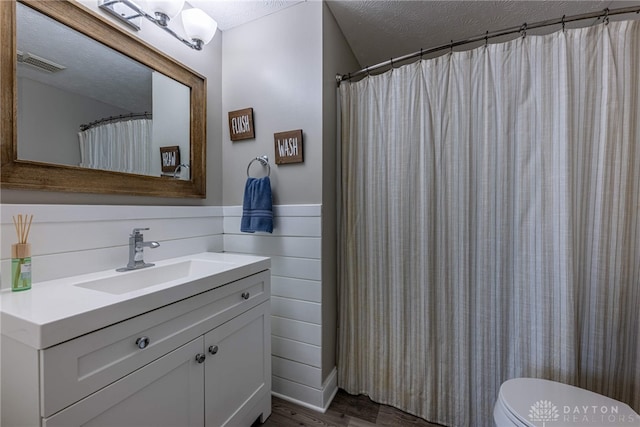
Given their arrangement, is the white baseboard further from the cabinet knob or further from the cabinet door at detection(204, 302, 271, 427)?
the cabinet knob

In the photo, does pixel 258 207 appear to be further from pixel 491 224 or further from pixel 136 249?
pixel 491 224

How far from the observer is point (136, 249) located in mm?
1206

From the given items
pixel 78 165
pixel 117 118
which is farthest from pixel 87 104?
pixel 78 165

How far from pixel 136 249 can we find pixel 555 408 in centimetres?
175

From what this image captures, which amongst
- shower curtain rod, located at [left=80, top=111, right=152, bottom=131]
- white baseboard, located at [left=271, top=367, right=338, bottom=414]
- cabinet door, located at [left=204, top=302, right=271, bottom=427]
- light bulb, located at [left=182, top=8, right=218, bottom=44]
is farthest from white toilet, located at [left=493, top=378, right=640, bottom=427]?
light bulb, located at [left=182, top=8, right=218, bottom=44]

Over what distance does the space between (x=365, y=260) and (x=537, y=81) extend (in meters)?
1.19

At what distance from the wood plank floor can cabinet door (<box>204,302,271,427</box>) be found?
11cm

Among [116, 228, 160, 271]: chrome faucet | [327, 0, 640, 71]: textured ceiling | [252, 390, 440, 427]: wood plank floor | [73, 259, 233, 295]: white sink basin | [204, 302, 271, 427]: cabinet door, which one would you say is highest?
[327, 0, 640, 71]: textured ceiling

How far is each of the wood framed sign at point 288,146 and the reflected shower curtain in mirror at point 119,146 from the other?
0.66m

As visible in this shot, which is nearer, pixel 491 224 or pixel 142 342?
pixel 142 342

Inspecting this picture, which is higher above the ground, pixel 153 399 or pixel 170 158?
pixel 170 158

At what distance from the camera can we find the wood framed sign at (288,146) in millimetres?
1498

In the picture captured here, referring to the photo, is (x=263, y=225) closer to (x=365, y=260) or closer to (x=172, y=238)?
(x=172, y=238)

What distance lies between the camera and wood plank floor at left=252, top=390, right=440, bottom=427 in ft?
4.60
